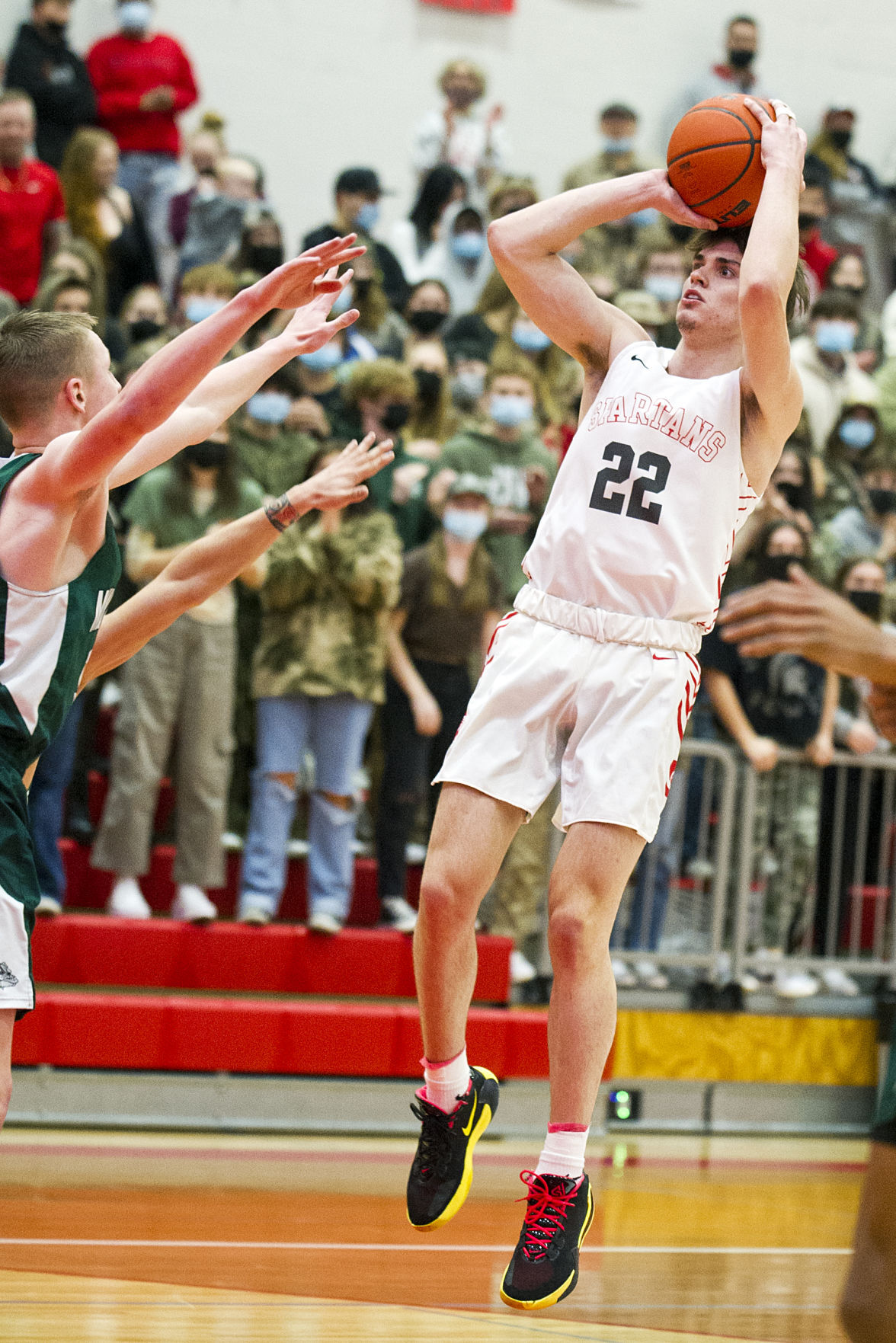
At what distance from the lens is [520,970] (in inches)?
336

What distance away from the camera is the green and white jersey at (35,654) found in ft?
12.6

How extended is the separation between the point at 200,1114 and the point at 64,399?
4.71 m

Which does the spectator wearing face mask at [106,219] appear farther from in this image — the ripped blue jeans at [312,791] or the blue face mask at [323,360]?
the ripped blue jeans at [312,791]

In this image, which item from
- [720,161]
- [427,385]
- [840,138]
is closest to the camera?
[720,161]

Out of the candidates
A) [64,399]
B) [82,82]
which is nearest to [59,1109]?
[64,399]

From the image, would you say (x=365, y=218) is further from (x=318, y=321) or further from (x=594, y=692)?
(x=594, y=692)

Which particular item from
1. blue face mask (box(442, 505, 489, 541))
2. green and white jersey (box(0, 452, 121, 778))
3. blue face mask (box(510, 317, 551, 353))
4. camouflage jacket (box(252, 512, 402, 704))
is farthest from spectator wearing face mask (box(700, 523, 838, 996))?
green and white jersey (box(0, 452, 121, 778))

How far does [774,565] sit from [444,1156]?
4.82 metres

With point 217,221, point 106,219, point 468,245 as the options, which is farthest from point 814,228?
point 106,219

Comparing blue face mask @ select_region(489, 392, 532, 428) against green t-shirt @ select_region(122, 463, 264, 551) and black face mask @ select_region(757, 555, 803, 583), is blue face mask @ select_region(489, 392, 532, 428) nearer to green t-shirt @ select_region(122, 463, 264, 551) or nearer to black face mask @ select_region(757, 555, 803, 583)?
black face mask @ select_region(757, 555, 803, 583)

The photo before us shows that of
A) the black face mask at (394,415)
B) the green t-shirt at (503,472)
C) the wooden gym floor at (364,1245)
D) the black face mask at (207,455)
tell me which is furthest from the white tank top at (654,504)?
the black face mask at (394,415)

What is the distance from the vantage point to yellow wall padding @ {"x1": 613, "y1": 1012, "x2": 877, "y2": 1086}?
28.9 ft

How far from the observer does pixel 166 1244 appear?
5.71m

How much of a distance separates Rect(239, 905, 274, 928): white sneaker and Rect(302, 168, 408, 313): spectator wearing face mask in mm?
4732
